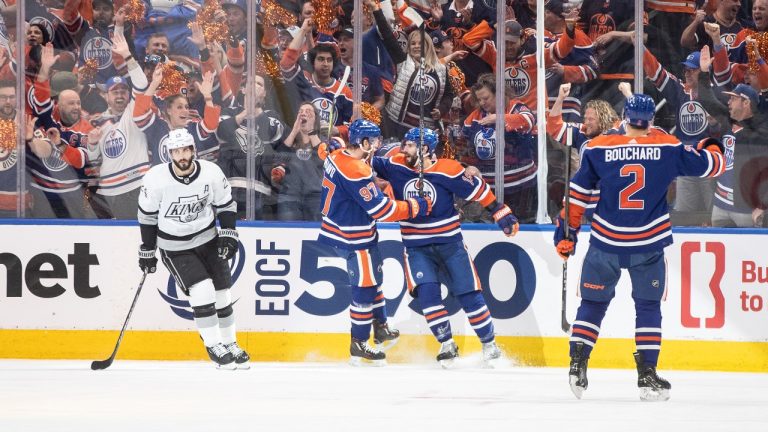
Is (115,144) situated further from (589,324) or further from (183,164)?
(589,324)

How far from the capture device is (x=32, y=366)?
20.9 feet

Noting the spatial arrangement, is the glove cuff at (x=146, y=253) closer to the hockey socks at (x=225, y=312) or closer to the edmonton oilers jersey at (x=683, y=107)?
the hockey socks at (x=225, y=312)

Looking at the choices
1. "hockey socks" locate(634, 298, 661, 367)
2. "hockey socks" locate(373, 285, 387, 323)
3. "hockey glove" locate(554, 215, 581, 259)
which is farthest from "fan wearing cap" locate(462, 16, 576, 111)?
"hockey socks" locate(634, 298, 661, 367)

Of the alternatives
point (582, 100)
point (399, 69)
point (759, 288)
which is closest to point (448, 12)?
point (399, 69)

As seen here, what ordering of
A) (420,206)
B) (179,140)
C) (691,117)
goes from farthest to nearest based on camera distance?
1. (691,117)
2. (420,206)
3. (179,140)

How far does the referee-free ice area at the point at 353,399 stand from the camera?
14.3ft

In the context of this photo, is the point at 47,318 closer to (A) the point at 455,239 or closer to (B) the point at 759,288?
(A) the point at 455,239

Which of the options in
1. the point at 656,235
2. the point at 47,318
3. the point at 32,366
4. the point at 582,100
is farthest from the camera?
the point at 582,100

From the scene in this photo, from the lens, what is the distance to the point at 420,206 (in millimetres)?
6387

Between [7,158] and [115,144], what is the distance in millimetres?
608

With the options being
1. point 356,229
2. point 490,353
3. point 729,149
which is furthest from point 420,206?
point 729,149

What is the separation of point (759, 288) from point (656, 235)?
164cm

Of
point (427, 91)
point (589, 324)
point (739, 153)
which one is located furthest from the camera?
point (427, 91)

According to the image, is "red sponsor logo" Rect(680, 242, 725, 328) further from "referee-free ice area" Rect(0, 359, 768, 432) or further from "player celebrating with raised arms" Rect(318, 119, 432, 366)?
"player celebrating with raised arms" Rect(318, 119, 432, 366)
